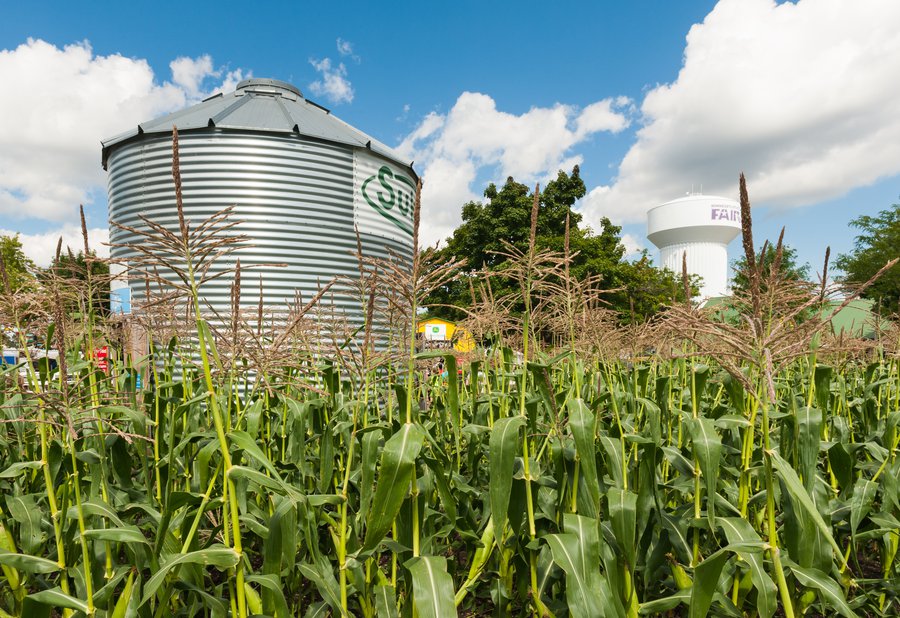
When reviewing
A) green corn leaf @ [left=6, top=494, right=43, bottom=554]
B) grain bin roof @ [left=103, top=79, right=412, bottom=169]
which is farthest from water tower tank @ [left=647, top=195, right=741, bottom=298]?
green corn leaf @ [left=6, top=494, right=43, bottom=554]

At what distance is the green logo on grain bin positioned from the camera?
12.7 meters

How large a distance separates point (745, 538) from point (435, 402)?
8.78 ft

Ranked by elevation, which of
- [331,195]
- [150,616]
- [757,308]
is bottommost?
[150,616]

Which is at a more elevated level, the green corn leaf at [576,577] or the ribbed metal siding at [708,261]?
the ribbed metal siding at [708,261]

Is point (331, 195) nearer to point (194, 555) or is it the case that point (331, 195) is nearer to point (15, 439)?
point (15, 439)

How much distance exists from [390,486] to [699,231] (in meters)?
63.9

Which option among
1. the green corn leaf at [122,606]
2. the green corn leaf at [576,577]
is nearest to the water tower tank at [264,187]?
the green corn leaf at [122,606]

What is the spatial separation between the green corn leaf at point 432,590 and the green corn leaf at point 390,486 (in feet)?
0.77

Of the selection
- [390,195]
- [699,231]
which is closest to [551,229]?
[390,195]

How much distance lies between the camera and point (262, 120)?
11.9 meters

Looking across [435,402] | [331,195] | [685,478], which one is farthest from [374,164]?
[685,478]

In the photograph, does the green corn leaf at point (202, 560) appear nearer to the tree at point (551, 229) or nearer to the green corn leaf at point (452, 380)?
the green corn leaf at point (452, 380)

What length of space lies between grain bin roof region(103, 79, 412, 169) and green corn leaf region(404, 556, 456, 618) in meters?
11.4

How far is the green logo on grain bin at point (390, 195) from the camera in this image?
12.7 m
